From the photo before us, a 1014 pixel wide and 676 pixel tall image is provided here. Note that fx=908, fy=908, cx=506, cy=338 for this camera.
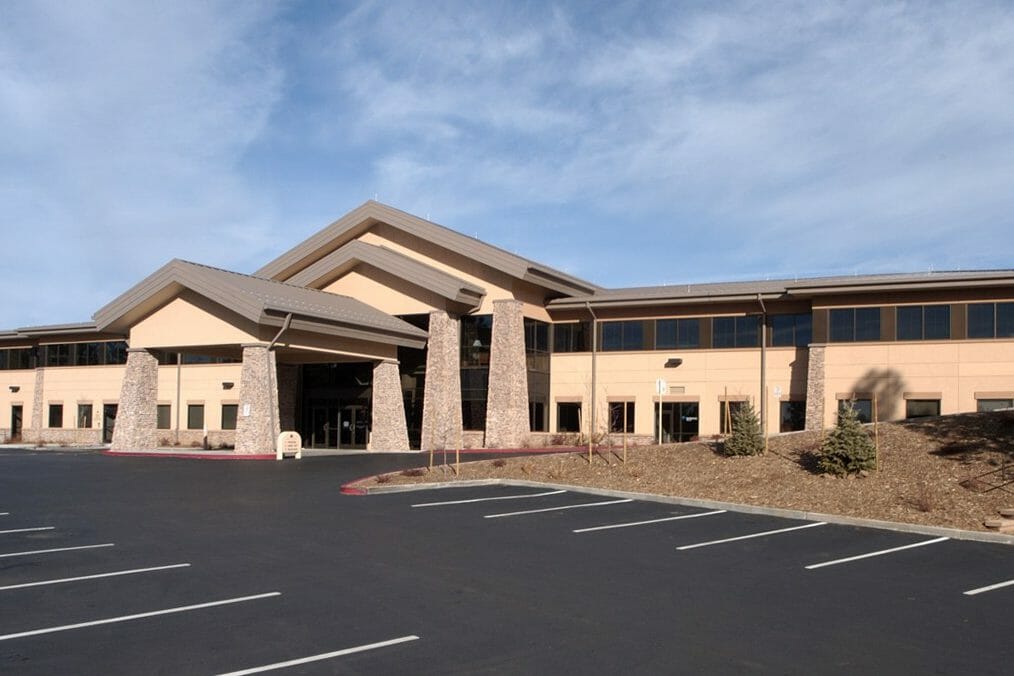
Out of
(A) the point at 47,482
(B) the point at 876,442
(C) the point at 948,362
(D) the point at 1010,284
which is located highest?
(D) the point at 1010,284

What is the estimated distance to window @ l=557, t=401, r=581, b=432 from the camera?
3697 centimetres

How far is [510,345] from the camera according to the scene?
33781 mm

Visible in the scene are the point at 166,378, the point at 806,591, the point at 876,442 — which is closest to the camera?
the point at 806,591

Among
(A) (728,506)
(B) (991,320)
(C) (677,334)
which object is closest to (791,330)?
(C) (677,334)

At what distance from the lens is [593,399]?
116 ft

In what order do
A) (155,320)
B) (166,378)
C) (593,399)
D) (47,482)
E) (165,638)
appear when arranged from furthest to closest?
(166,378) → (593,399) → (155,320) → (47,482) → (165,638)

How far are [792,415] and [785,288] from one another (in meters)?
4.68

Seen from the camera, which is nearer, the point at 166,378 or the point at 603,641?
the point at 603,641

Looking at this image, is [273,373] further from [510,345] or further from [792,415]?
[792,415]

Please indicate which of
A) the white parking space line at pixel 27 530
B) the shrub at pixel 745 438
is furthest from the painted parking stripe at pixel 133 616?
the shrub at pixel 745 438

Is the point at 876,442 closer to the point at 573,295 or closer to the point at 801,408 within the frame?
the point at 801,408

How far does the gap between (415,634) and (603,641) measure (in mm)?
1644

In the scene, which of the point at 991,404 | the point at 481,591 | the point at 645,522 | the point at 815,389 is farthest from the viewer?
the point at 815,389

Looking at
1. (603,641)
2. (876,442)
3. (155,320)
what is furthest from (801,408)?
(603,641)
